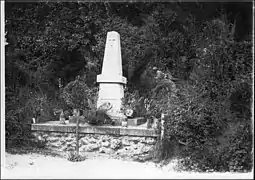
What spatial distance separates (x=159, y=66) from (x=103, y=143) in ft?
18.7

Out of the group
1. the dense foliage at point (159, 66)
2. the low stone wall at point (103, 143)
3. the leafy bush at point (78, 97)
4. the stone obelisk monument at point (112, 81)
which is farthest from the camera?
the leafy bush at point (78, 97)

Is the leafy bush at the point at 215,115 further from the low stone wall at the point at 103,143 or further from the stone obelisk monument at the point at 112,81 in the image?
the stone obelisk monument at the point at 112,81

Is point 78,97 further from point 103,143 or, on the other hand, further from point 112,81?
point 103,143

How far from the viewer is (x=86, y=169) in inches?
260

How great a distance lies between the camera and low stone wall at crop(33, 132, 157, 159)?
25.5 feet

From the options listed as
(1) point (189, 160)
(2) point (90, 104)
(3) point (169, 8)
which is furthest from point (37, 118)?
(3) point (169, 8)

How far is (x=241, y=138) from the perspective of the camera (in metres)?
6.20

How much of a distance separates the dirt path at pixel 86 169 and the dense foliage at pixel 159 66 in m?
0.55

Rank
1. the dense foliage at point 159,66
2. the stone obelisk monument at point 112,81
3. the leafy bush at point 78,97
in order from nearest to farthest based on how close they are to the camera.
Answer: the dense foliage at point 159,66, the stone obelisk monument at point 112,81, the leafy bush at point 78,97

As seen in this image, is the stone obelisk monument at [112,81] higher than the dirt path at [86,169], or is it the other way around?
the stone obelisk monument at [112,81]

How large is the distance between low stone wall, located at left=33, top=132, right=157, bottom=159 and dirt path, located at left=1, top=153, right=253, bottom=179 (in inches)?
13.1

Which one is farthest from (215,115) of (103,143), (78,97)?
(78,97)

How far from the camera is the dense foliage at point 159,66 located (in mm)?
6754

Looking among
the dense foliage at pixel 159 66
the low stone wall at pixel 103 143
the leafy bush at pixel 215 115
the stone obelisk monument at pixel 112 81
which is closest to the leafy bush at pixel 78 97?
the dense foliage at pixel 159 66
